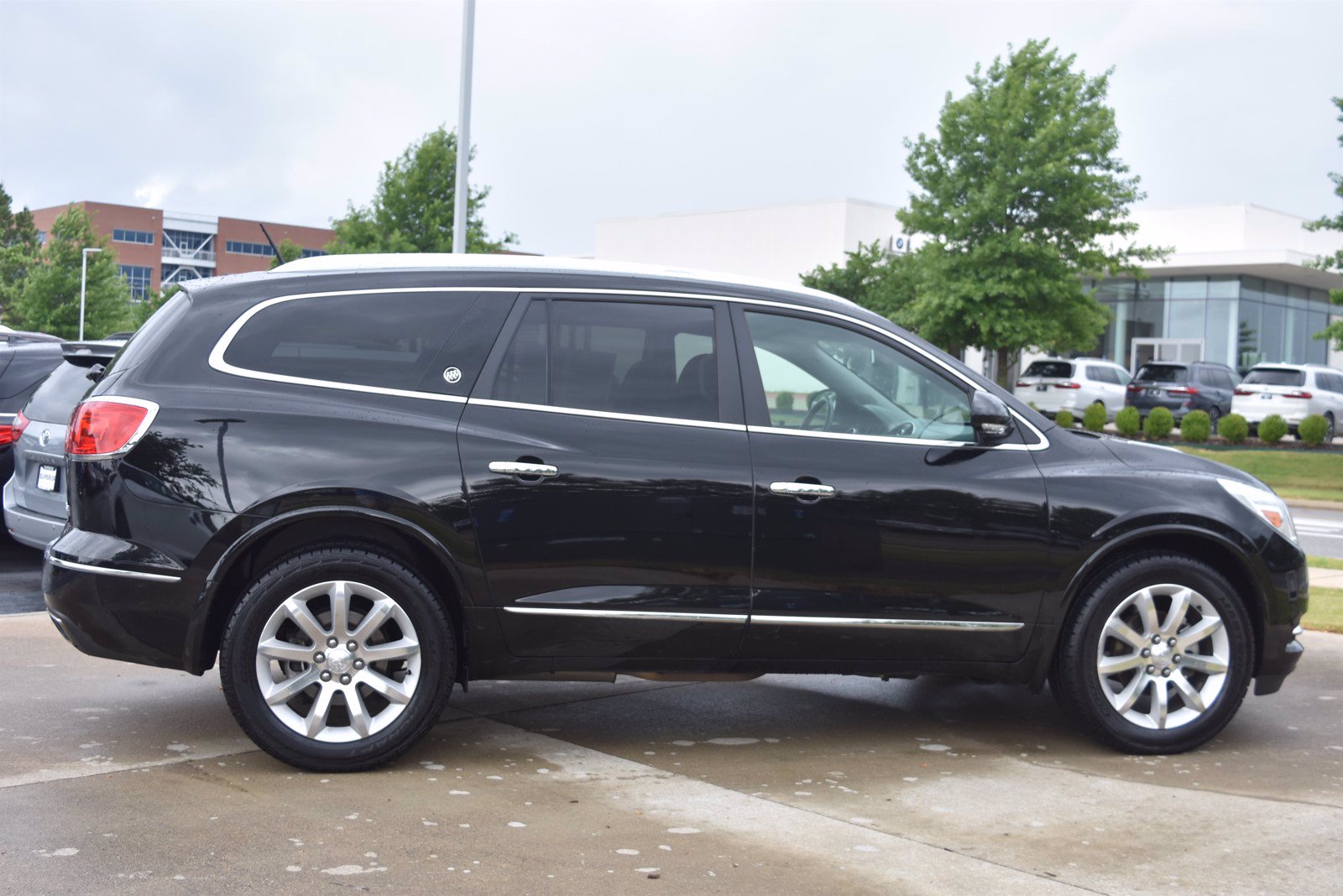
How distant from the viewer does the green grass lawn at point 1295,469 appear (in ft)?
80.3

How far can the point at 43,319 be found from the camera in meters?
54.1

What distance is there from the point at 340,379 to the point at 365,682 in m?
1.12

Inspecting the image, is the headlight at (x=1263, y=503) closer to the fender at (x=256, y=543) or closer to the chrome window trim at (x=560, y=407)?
the chrome window trim at (x=560, y=407)

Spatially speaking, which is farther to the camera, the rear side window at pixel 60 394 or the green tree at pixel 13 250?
the green tree at pixel 13 250

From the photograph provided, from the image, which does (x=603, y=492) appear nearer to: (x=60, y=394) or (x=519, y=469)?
(x=519, y=469)

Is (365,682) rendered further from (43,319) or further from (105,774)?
(43,319)

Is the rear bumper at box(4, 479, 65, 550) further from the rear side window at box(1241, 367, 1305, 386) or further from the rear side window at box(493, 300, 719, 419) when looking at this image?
the rear side window at box(1241, 367, 1305, 386)

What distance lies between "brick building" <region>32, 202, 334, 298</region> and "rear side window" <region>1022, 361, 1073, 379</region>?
8083 cm

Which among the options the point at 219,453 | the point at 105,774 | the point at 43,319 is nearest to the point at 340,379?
the point at 219,453

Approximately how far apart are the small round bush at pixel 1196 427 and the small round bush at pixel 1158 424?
771 millimetres

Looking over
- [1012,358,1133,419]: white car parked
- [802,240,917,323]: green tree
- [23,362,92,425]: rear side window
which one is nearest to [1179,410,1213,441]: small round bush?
[1012,358,1133,419]: white car parked

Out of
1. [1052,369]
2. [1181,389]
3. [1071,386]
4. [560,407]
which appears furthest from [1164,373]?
[560,407]

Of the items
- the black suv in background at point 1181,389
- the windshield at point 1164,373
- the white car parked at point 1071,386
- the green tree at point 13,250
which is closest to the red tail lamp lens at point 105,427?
the black suv in background at point 1181,389

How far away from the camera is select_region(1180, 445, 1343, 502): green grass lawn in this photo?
80.3 ft
